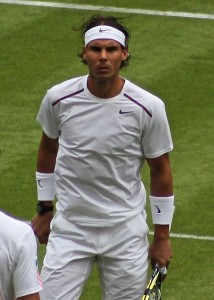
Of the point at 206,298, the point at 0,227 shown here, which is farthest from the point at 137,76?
the point at 0,227

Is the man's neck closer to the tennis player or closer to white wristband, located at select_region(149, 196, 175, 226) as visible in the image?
the tennis player

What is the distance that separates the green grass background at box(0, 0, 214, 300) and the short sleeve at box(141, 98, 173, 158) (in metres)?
2.34

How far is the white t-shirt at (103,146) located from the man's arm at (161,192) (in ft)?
0.28

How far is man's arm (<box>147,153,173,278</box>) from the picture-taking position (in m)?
9.12

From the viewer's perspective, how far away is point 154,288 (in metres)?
9.00

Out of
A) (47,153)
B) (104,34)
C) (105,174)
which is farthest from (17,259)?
(104,34)

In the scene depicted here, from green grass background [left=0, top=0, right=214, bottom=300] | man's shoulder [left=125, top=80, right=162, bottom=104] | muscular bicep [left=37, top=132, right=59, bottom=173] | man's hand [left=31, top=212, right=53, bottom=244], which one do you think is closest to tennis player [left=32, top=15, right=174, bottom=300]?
man's shoulder [left=125, top=80, right=162, bottom=104]

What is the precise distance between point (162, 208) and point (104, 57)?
1065 mm

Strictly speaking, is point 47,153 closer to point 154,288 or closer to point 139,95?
point 139,95

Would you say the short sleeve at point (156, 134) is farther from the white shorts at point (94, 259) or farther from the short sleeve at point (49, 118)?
the short sleeve at point (49, 118)

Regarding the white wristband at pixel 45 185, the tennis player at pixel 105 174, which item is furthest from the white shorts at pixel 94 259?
the white wristband at pixel 45 185

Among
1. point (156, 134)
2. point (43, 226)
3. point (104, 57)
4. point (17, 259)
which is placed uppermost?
point (104, 57)

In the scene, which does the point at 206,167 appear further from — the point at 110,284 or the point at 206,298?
the point at 110,284

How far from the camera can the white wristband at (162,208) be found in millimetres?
9203
